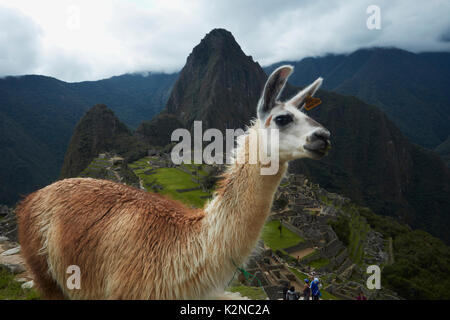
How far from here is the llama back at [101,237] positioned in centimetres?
205

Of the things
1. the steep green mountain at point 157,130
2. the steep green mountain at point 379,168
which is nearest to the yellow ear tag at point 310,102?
the steep green mountain at point 157,130

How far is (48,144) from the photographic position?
4038 inches

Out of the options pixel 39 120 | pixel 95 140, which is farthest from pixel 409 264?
pixel 39 120

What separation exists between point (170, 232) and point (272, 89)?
61.2 inches

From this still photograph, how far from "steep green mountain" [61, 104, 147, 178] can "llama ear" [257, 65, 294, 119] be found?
221ft

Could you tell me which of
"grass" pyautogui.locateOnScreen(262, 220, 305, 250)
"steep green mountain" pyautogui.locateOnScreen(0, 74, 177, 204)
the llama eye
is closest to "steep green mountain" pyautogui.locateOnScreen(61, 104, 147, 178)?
"steep green mountain" pyautogui.locateOnScreen(0, 74, 177, 204)

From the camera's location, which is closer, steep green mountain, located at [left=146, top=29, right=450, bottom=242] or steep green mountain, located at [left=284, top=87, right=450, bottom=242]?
steep green mountain, located at [left=284, top=87, right=450, bottom=242]

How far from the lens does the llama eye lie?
6.50 ft

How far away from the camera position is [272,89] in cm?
204

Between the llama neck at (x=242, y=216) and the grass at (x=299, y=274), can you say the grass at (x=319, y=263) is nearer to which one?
the grass at (x=299, y=274)

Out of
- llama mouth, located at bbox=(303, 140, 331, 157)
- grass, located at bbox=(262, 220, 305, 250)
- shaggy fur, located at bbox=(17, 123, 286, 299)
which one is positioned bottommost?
grass, located at bbox=(262, 220, 305, 250)

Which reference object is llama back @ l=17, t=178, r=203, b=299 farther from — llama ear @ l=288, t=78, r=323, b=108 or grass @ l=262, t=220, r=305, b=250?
grass @ l=262, t=220, r=305, b=250

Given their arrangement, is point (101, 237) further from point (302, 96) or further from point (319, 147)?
point (302, 96)

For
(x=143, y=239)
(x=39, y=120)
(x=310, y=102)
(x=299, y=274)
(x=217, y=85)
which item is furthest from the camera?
(x=217, y=85)
